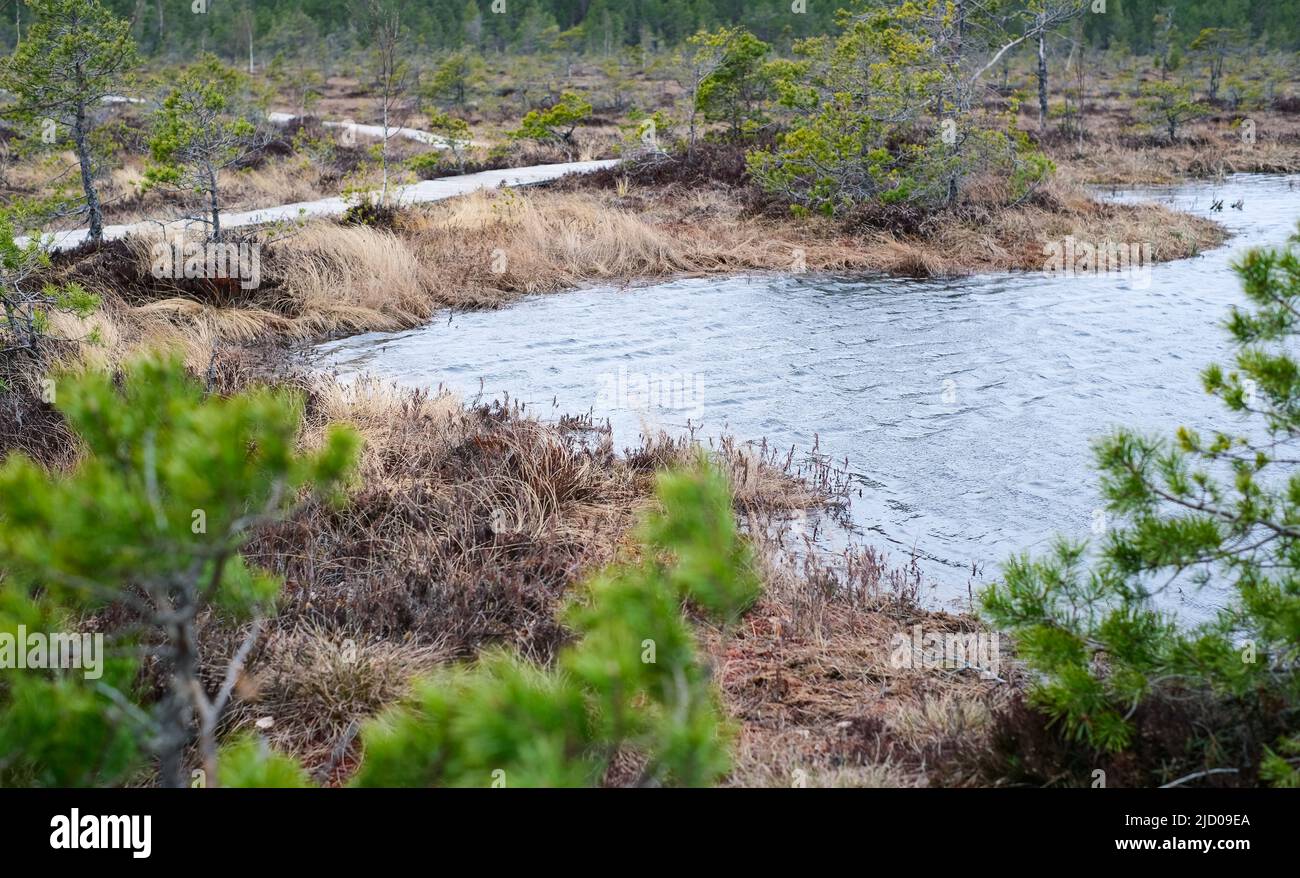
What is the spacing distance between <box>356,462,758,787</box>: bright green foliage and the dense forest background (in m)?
53.4

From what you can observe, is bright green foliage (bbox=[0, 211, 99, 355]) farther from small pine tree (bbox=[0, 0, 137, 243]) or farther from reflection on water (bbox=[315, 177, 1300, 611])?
small pine tree (bbox=[0, 0, 137, 243])

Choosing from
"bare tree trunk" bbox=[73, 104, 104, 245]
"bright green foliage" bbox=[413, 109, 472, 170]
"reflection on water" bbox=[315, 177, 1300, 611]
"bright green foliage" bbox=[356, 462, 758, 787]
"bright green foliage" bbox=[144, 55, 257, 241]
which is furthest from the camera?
"bright green foliage" bbox=[413, 109, 472, 170]

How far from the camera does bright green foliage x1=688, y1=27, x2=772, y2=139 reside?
22.1m

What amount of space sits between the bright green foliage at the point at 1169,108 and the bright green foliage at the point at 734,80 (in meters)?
14.7

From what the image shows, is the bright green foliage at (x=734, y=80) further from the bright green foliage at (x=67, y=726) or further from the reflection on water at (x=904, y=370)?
the bright green foliage at (x=67, y=726)

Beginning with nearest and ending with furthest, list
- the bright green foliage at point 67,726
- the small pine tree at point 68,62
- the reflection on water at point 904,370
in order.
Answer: the bright green foliage at point 67,726, the reflection on water at point 904,370, the small pine tree at point 68,62

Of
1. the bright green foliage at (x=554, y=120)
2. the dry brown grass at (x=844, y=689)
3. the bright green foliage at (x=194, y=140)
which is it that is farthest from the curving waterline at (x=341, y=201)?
the dry brown grass at (x=844, y=689)

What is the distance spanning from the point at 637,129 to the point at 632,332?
11208 millimetres

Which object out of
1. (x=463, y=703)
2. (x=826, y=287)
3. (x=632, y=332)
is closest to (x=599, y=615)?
(x=463, y=703)

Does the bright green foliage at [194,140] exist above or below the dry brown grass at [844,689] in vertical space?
above

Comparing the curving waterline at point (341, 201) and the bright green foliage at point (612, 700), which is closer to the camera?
the bright green foliage at point (612, 700)

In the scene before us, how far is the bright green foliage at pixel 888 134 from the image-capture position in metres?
16.2

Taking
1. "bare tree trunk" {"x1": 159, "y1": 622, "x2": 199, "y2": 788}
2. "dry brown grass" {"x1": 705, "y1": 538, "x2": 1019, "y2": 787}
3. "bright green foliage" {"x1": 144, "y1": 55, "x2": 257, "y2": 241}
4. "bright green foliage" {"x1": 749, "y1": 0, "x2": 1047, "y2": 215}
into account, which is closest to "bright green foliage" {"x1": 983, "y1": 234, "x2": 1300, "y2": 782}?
"dry brown grass" {"x1": 705, "y1": 538, "x2": 1019, "y2": 787}
